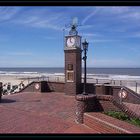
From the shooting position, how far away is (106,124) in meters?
6.86

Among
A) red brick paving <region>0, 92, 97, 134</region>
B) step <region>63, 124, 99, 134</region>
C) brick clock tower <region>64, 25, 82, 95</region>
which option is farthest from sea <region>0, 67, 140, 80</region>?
step <region>63, 124, 99, 134</region>

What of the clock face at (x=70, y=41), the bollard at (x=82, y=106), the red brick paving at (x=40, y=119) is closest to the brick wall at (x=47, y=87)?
the clock face at (x=70, y=41)

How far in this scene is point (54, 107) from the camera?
11.6 m

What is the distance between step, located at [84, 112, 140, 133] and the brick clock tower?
7062 millimetres

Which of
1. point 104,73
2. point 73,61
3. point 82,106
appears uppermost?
point 104,73

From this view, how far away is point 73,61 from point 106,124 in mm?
8546

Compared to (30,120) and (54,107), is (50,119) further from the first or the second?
(54,107)

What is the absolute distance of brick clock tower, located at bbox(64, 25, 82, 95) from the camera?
593 inches

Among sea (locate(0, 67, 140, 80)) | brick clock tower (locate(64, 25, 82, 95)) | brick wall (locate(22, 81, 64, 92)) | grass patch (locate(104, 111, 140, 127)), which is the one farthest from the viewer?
sea (locate(0, 67, 140, 80))

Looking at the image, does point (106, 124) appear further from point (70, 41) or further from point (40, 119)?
point (70, 41)

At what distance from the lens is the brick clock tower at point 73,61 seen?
15.1m

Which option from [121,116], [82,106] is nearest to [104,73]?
[82,106]

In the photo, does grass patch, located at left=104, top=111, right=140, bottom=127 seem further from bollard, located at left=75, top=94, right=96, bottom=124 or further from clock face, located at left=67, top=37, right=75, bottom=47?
clock face, located at left=67, top=37, right=75, bottom=47
